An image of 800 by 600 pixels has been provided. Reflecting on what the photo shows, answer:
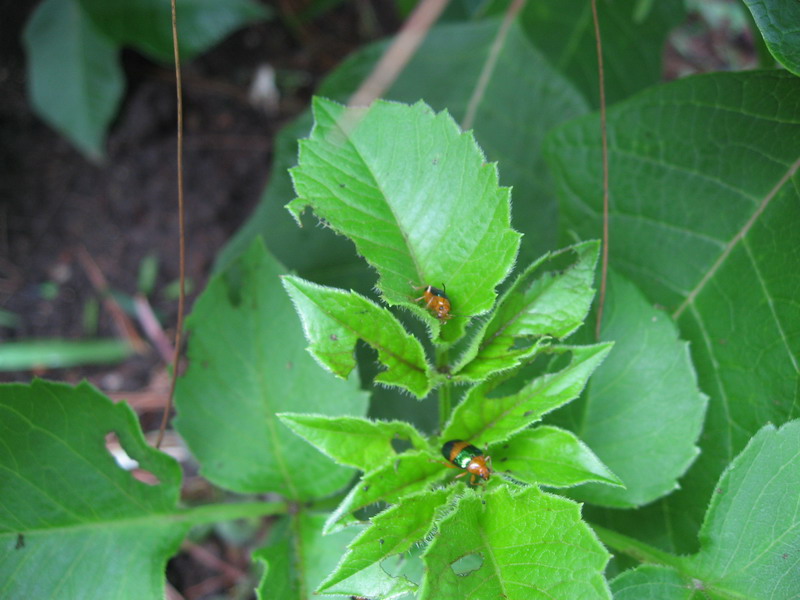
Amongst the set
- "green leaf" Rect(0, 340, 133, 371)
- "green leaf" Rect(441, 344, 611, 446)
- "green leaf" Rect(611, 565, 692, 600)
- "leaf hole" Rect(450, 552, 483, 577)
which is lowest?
"green leaf" Rect(0, 340, 133, 371)

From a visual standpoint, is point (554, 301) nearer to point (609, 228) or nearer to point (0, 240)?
point (609, 228)

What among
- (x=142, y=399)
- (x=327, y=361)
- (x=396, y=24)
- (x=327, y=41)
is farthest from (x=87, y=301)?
(x=327, y=361)

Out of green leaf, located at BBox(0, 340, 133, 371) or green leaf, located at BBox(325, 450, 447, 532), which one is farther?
green leaf, located at BBox(0, 340, 133, 371)

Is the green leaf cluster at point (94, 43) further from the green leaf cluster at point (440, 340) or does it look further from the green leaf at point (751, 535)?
the green leaf at point (751, 535)

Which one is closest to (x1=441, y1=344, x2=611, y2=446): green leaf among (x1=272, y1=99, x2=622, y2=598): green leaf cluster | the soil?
(x1=272, y1=99, x2=622, y2=598): green leaf cluster

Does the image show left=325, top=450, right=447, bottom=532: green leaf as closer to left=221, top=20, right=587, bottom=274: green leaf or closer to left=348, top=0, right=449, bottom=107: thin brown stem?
left=221, top=20, right=587, bottom=274: green leaf

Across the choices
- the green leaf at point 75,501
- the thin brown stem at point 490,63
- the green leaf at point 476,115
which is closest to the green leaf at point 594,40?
the thin brown stem at point 490,63

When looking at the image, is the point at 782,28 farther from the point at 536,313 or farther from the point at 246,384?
the point at 246,384

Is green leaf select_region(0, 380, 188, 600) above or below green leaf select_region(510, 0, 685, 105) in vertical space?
below
